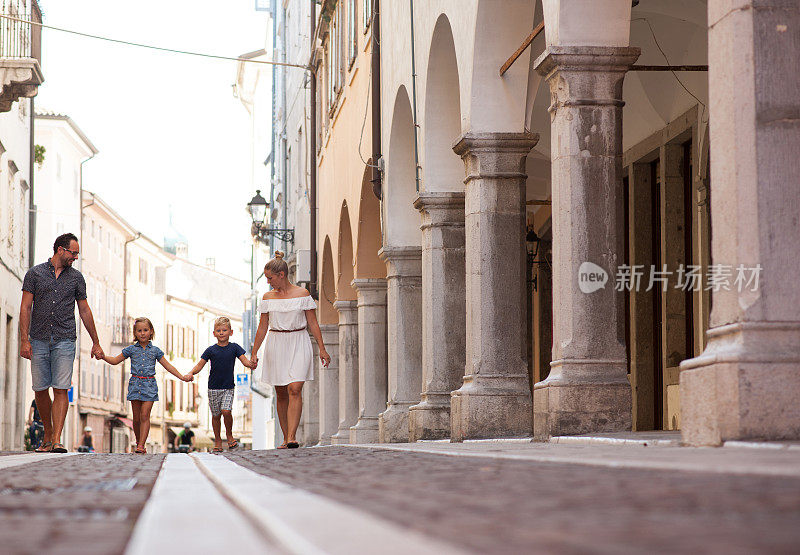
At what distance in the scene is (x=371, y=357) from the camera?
1964cm

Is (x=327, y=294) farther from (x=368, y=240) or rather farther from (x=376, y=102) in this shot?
(x=376, y=102)

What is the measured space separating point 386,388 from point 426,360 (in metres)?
5.82

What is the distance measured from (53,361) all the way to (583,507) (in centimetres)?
861

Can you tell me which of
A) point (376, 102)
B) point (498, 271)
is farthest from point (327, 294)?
point (498, 271)

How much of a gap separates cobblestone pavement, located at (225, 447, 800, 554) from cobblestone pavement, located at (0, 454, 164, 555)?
55cm

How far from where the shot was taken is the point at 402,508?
311 centimetres

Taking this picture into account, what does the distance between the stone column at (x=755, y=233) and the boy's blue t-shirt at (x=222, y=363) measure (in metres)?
7.69

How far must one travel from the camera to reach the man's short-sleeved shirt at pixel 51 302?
430 inches

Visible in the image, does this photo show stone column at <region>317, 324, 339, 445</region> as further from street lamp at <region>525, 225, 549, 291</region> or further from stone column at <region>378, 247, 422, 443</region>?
stone column at <region>378, 247, 422, 443</region>

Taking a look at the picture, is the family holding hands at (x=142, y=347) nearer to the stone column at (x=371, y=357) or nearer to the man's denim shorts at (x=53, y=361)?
the man's denim shorts at (x=53, y=361)

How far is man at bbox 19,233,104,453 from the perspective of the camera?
1080 cm

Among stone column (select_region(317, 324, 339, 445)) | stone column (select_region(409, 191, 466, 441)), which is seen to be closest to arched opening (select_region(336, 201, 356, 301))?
stone column (select_region(317, 324, 339, 445))

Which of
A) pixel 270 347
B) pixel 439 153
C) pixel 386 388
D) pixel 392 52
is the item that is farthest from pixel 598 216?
pixel 386 388

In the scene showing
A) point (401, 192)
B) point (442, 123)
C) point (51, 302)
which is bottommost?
point (51, 302)
